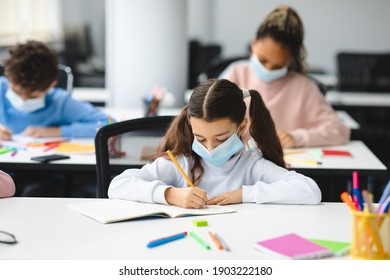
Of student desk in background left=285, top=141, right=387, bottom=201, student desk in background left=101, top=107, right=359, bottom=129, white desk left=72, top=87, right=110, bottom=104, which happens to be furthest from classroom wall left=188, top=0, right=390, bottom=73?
student desk in background left=285, top=141, right=387, bottom=201

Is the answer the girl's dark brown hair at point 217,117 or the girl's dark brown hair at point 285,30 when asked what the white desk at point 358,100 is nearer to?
the girl's dark brown hair at point 285,30

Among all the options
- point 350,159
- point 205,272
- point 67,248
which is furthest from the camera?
point 350,159

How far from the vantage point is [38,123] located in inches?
127

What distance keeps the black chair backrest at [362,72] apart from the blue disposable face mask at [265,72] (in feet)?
8.31

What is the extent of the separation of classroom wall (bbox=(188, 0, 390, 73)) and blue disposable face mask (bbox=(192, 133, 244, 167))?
601 centimetres

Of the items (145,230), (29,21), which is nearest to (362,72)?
(29,21)

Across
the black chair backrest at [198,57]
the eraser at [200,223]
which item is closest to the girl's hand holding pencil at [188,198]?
the eraser at [200,223]

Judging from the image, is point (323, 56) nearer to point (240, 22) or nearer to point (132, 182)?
point (240, 22)

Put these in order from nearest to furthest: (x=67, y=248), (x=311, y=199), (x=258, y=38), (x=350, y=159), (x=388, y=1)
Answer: (x=67, y=248), (x=311, y=199), (x=350, y=159), (x=258, y=38), (x=388, y=1)

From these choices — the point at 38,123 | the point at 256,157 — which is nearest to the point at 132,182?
the point at 256,157

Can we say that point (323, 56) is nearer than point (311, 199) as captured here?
No

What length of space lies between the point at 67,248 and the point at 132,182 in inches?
18.3

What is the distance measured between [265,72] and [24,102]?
115 cm

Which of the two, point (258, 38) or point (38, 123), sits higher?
point (258, 38)
